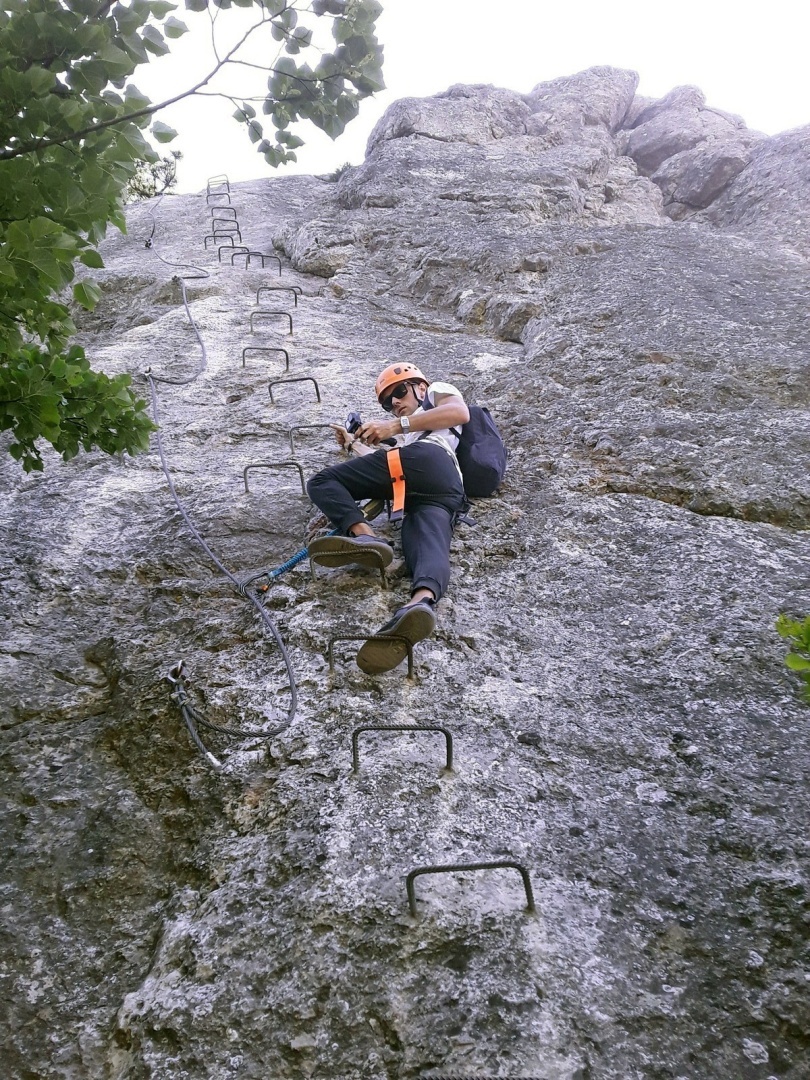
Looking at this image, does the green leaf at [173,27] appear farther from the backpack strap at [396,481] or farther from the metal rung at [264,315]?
the metal rung at [264,315]

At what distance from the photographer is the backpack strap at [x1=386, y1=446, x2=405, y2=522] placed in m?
4.98

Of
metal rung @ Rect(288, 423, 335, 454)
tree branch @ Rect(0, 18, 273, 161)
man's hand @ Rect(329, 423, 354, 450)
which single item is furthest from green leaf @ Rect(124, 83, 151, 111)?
metal rung @ Rect(288, 423, 335, 454)

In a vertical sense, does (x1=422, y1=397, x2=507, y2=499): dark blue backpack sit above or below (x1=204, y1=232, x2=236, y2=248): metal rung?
below

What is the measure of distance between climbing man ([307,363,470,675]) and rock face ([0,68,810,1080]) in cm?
21

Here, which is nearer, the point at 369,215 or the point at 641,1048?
the point at 641,1048

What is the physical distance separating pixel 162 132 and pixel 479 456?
3.06m

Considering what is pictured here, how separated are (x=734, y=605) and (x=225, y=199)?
16.2 meters

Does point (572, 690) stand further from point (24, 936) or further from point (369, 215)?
point (369, 215)

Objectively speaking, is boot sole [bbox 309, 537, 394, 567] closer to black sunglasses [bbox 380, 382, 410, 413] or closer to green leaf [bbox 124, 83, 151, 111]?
black sunglasses [bbox 380, 382, 410, 413]

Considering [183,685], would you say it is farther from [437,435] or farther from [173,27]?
[173,27]

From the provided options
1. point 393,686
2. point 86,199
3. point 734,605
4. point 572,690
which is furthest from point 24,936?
point 734,605

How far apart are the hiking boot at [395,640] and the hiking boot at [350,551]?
0.72 metres

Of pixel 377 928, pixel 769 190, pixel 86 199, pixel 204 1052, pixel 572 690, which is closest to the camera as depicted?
pixel 204 1052

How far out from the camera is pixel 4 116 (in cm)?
280
